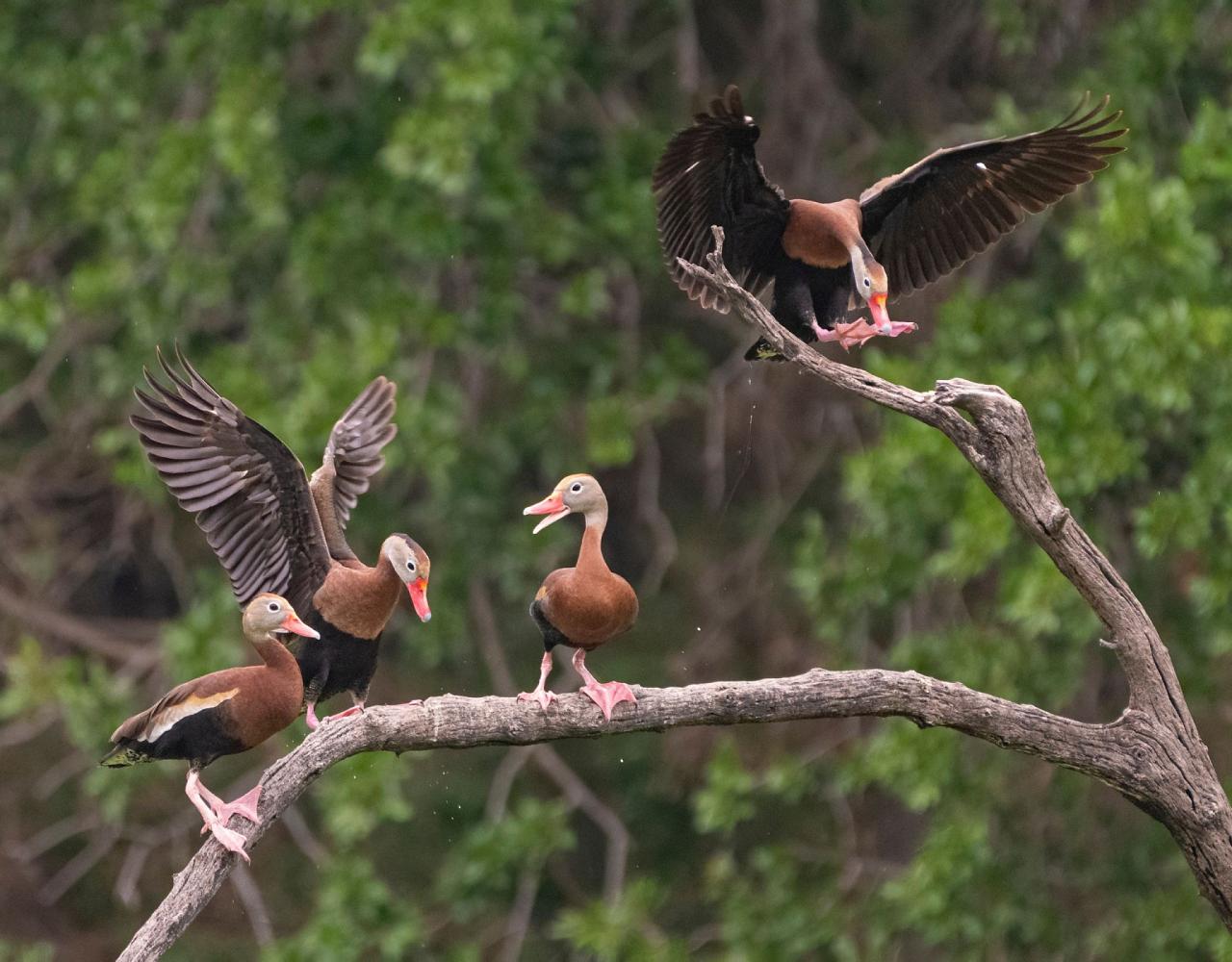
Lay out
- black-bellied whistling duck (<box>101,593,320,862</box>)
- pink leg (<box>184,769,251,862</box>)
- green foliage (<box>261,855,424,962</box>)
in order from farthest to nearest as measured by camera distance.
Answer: green foliage (<box>261,855,424,962</box>)
black-bellied whistling duck (<box>101,593,320,862</box>)
pink leg (<box>184,769,251,862</box>)

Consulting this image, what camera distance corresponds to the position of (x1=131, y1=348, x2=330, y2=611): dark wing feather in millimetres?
5129

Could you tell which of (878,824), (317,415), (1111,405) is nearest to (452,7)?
(317,415)

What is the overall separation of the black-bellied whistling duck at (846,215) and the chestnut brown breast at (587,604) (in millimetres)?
715

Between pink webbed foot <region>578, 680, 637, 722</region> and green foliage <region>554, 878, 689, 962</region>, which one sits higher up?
pink webbed foot <region>578, 680, 637, 722</region>

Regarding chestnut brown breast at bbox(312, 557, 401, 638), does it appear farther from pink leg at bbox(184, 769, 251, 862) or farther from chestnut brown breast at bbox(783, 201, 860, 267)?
chestnut brown breast at bbox(783, 201, 860, 267)

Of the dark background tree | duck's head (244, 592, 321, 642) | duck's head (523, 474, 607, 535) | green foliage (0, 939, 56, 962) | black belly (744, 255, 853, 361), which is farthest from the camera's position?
green foliage (0, 939, 56, 962)

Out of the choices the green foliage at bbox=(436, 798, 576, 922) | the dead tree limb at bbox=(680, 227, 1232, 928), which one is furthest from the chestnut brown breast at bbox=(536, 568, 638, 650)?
the green foliage at bbox=(436, 798, 576, 922)

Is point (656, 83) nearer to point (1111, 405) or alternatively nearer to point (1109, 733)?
point (1111, 405)

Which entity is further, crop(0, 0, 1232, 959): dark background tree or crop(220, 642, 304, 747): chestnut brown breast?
crop(0, 0, 1232, 959): dark background tree

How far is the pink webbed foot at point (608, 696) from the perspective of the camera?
15.0 ft

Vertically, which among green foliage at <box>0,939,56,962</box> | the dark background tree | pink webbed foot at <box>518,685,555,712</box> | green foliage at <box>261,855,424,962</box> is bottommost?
green foliage at <box>0,939,56,962</box>

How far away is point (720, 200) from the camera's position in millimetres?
5375

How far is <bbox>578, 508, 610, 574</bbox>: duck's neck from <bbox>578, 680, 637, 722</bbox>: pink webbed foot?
0.28m

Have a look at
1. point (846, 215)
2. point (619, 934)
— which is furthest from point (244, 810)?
point (619, 934)
